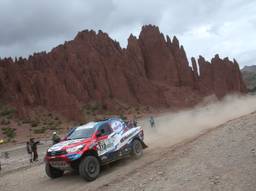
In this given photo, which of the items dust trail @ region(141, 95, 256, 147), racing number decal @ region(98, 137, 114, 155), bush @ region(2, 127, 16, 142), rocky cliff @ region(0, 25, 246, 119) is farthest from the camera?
rocky cliff @ region(0, 25, 246, 119)

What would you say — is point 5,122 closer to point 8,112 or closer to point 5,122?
point 5,122

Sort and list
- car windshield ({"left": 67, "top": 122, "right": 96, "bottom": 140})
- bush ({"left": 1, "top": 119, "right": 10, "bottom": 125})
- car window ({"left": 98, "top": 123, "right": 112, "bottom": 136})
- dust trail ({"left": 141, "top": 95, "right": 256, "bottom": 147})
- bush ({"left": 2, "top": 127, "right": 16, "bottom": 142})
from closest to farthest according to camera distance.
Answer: car windshield ({"left": 67, "top": 122, "right": 96, "bottom": 140})
car window ({"left": 98, "top": 123, "right": 112, "bottom": 136})
dust trail ({"left": 141, "top": 95, "right": 256, "bottom": 147})
bush ({"left": 2, "top": 127, "right": 16, "bottom": 142})
bush ({"left": 1, "top": 119, "right": 10, "bottom": 125})

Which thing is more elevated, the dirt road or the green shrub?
the green shrub

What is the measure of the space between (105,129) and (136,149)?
1966mm

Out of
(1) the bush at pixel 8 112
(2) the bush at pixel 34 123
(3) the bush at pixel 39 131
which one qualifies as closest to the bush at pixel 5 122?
(1) the bush at pixel 8 112

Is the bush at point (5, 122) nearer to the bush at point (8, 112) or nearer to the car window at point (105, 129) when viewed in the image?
the bush at point (8, 112)

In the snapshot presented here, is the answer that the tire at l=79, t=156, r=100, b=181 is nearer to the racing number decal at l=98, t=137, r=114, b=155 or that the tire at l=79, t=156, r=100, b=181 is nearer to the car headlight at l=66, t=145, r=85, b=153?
the car headlight at l=66, t=145, r=85, b=153

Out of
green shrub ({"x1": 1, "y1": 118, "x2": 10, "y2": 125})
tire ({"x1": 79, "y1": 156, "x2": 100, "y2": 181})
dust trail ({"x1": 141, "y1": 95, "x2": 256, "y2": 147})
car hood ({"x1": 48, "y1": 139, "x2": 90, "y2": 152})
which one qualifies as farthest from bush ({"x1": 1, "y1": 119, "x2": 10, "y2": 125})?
tire ({"x1": 79, "y1": 156, "x2": 100, "y2": 181})

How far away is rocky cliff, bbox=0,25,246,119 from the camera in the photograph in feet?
208

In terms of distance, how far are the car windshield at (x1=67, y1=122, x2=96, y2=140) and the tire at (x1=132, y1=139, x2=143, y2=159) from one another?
215cm

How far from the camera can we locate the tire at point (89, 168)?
40.6ft

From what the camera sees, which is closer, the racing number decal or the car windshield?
the racing number decal

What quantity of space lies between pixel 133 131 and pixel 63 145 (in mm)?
3711

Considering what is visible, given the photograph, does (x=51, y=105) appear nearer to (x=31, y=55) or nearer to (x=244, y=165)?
(x=31, y=55)
